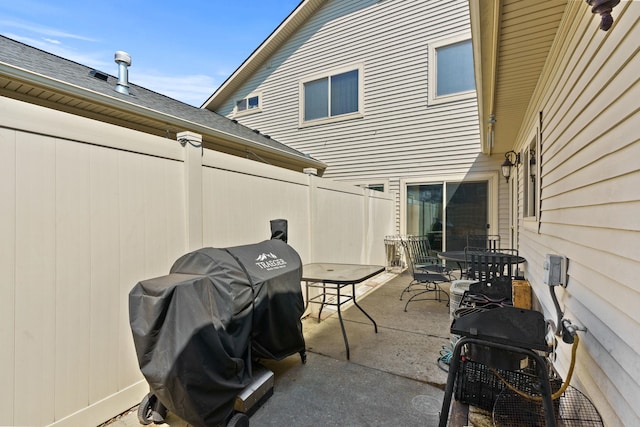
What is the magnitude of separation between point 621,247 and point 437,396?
1.64 metres

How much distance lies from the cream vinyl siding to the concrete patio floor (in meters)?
3.99

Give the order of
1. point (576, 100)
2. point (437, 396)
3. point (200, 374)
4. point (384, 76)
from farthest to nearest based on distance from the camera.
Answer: point (384, 76) < point (437, 396) < point (576, 100) < point (200, 374)

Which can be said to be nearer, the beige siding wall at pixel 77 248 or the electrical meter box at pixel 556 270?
the beige siding wall at pixel 77 248

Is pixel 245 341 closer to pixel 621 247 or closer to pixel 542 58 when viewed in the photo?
pixel 621 247

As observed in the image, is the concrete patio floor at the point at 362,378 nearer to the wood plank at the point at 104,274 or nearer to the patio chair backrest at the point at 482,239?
the wood plank at the point at 104,274

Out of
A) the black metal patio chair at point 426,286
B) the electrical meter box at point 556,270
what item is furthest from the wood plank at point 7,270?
the black metal patio chair at point 426,286

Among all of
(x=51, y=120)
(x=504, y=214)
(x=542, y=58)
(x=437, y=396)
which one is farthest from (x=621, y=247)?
(x=504, y=214)

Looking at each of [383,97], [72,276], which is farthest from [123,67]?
[383,97]

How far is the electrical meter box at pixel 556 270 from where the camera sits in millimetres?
2070

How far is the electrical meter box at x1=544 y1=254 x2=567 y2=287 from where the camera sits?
81.5 inches

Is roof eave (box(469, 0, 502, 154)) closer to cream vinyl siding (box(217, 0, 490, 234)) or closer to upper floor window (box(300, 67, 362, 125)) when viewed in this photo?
cream vinyl siding (box(217, 0, 490, 234))

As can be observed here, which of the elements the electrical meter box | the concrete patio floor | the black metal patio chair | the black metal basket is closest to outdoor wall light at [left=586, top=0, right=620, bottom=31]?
the electrical meter box

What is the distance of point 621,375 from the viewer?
1.27 meters

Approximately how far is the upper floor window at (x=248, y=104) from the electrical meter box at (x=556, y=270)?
8.56 m
